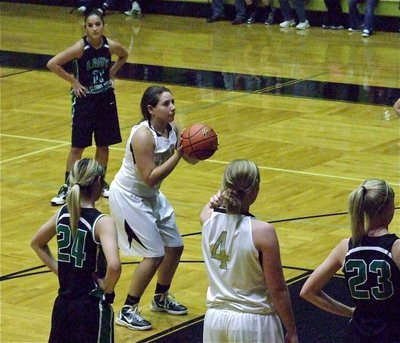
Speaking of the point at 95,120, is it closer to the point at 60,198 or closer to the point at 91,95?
the point at 91,95

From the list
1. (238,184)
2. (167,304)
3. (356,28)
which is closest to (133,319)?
(167,304)

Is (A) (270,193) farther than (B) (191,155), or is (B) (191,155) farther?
(A) (270,193)

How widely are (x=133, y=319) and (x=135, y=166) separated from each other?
1027 millimetres

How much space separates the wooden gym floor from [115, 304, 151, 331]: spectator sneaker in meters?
0.06

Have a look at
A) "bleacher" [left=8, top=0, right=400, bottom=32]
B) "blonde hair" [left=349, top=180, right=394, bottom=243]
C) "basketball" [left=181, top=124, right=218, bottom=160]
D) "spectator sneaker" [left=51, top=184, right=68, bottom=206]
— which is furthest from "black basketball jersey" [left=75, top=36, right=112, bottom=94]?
"bleacher" [left=8, top=0, right=400, bottom=32]

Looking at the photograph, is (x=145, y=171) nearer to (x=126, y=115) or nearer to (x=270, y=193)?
(x=270, y=193)

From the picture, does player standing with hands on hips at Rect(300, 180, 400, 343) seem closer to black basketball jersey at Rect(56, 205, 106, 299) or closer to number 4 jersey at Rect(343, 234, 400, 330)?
number 4 jersey at Rect(343, 234, 400, 330)

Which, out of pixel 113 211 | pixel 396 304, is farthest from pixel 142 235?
pixel 396 304

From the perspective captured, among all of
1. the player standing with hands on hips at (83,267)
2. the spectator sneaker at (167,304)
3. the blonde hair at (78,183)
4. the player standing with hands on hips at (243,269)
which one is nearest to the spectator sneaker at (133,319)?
the spectator sneaker at (167,304)

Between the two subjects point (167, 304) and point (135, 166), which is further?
point (167, 304)

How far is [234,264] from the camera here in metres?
4.97

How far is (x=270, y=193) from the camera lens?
34.1 feet

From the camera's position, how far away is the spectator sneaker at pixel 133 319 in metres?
7.18

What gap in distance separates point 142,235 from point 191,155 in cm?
74
